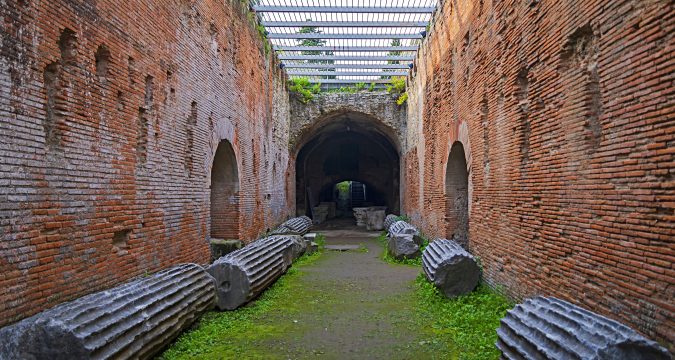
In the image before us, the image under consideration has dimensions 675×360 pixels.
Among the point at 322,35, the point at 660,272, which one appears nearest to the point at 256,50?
the point at 322,35

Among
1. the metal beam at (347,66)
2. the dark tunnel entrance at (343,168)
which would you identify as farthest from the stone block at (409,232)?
the dark tunnel entrance at (343,168)

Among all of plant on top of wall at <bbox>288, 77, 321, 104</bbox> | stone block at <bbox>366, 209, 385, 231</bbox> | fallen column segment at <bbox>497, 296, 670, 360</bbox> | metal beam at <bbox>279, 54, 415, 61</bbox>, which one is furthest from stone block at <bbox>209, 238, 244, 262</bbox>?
stone block at <bbox>366, 209, 385, 231</bbox>

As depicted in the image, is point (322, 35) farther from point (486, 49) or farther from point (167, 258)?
point (167, 258)

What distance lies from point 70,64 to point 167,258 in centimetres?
325

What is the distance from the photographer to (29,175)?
161 inches

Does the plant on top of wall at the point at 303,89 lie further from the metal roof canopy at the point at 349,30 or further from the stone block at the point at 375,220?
the stone block at the point at 375,220

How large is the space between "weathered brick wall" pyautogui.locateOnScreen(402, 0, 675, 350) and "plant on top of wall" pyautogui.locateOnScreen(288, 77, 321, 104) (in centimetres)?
1009

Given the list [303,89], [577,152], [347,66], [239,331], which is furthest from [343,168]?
[577,152]

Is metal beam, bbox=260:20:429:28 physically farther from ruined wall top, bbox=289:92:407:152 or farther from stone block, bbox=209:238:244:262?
stone block, bbox=209:238:244:262

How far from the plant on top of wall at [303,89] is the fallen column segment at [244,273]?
1050 centimetres

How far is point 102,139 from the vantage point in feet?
17.6

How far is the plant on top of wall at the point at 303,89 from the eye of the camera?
18.2m

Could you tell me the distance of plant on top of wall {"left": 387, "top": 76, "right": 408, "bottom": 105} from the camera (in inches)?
703

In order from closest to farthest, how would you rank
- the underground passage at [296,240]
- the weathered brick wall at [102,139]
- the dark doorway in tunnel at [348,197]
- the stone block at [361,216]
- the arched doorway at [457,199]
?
1. the underground passage at [296,240]
2. the weathered brick wall at [102,139]
3. the arched doorway at [457,199]
4. the stone block at [361,216]
5. the dark doorway in tunnel at [348,197]
